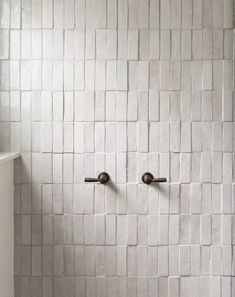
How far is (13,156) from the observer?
5.81ft

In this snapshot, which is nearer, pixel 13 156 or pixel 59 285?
pixel 13 156

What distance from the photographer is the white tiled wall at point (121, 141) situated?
1848 millimetres

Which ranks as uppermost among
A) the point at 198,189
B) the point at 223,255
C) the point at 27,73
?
the point at 27,73

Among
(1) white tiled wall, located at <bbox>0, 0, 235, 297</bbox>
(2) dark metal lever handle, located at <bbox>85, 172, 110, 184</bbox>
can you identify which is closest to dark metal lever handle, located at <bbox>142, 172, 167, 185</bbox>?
(1) white tiled wall, located at <bbox>0, 0, 235, 297</bbox>

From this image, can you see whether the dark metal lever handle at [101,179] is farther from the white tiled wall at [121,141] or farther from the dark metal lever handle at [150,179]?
the dark metal lever handle at [150,179]

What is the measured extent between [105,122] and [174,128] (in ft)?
0.94

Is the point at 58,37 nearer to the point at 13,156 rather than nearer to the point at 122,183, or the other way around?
the point at 13,156

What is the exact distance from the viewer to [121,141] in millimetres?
1863

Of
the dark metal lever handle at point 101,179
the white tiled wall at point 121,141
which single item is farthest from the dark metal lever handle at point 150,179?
the dark metal lever handle at point 101,179

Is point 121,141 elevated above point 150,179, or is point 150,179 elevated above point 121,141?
point 121,141

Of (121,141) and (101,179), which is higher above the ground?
(121,141)

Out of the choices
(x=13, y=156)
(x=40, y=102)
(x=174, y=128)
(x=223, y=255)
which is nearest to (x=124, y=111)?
(x=174, y=128)

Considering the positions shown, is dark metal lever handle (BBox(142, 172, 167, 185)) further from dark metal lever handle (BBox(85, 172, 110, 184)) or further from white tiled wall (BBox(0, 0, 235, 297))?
dark metal lever handle (BBox(85, 172, 110, 184))

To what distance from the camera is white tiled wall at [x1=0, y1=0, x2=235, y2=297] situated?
185cm
